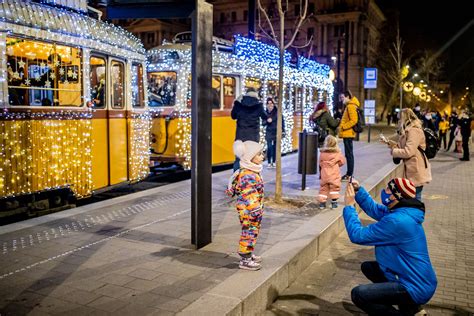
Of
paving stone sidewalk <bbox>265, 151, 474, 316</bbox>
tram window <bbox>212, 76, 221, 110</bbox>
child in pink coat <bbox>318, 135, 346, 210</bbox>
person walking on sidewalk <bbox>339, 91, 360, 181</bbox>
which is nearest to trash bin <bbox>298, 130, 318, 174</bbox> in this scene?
child in pink coat <bbox>318, 135, 346, 210</bbox>

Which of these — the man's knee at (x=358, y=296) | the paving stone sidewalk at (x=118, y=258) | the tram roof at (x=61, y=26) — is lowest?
the paving stone sidewalk at (x=118, y=258)

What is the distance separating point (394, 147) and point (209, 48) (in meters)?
3.34

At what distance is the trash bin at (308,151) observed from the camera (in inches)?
359

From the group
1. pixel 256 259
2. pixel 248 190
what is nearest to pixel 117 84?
pixel 248 190

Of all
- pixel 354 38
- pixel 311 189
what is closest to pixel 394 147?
pixel 311 189

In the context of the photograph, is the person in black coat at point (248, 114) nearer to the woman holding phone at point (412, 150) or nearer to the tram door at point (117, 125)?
the tram door at point (117, 125)

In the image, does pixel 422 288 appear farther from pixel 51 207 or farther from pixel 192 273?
pixel 51 207

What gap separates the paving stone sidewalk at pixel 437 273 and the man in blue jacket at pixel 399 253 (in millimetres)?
813

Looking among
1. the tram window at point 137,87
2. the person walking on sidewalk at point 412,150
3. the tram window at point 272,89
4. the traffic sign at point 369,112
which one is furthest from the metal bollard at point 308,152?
the traffic sign at point 369,112

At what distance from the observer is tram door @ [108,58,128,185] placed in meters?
9.10

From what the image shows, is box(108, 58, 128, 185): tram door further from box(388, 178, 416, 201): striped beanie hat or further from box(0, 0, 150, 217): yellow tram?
box(388, 178, 416, 201): striped beanie hat

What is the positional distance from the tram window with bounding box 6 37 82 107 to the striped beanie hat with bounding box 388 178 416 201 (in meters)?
5.47

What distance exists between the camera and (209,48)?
567 centimetres

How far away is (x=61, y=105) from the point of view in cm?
779
